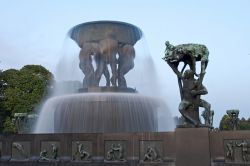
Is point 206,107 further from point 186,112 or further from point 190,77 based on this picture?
point 190,77

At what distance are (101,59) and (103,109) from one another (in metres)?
4.36

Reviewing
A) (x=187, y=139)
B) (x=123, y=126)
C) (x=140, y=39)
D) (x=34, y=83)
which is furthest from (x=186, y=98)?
(x=34, y=83)

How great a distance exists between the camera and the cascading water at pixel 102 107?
17.7 meters

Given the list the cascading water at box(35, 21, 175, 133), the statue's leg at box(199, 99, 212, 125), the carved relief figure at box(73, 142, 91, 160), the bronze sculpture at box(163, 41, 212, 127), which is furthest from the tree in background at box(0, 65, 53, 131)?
the statue's leg at box(199, 99, 212, 125)

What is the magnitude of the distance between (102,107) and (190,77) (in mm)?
5830

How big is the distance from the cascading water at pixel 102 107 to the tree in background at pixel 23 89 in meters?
20.6

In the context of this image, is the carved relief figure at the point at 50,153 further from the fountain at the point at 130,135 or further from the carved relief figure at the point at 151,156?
the carved relief figure at the point at 151,156

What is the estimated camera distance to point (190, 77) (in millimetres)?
13188

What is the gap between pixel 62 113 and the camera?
17969mm

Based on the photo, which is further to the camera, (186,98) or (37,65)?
(37,65)

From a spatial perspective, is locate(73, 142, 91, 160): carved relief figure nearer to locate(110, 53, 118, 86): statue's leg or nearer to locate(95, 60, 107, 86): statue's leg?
locate(95, 60, 107, 86): statue's leg

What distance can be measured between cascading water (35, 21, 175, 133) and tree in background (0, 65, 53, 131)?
67.7 ft

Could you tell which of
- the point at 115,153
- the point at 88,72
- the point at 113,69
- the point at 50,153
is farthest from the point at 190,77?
the point at 88,72

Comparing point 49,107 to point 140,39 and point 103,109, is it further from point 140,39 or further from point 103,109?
point 140,39
